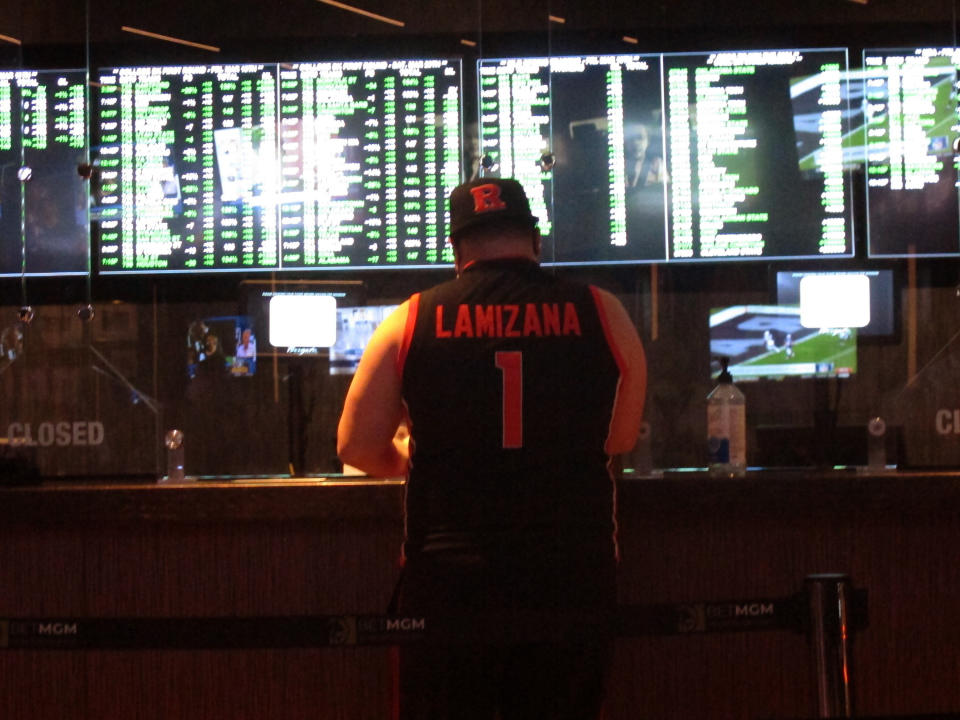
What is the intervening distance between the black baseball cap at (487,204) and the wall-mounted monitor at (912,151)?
6.31 feet

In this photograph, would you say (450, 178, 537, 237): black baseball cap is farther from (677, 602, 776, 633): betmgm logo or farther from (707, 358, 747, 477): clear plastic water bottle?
(707, 358, 747, 477): clear plastic water bottle

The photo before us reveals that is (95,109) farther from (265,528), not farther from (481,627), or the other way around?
(481,627)

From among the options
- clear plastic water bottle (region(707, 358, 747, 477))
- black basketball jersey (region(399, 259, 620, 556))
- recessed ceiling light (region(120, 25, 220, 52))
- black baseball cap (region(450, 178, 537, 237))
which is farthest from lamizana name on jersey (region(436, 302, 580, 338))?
recessed ceiling light (region(120, 25, 220, 52))

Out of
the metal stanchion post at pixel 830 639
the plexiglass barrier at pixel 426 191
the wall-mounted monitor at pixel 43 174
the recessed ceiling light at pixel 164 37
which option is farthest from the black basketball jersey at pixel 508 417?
the recessed ceiling light at pixel 164 37

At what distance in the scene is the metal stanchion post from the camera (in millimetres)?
2051

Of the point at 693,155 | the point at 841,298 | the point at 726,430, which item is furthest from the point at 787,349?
the point at 693,155

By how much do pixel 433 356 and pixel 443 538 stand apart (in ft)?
1.04

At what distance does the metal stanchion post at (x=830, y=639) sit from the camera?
205 cm

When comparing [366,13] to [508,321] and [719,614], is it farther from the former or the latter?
[719,614]

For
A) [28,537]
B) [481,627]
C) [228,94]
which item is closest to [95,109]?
[228,94]

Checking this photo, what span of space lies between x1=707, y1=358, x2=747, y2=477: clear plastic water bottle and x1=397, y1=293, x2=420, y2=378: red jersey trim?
4.13 feet

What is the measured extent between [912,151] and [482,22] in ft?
4.93

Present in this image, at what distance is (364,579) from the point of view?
2668mm

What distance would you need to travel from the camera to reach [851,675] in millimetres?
2105
